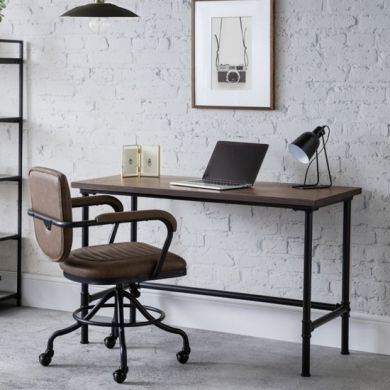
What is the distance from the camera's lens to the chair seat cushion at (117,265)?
152 inches

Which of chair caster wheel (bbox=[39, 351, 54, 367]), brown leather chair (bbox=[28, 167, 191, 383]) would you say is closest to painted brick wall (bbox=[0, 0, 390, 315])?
brown leather chair (bbox=[28, 167, 191, 383])

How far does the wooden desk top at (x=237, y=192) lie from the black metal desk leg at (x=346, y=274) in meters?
0.11

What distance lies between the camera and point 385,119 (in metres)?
4.31

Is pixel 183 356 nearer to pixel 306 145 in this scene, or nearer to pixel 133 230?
pixel 133 230

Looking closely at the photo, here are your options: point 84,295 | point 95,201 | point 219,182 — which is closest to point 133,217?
point 95,201

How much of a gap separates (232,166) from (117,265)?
2.87 ft

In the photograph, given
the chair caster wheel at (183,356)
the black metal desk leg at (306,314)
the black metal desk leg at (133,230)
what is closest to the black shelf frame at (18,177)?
the black metal desk leg at (133,230)

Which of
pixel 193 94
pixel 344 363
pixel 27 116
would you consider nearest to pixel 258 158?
pixel 193 94

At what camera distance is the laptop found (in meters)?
4.35

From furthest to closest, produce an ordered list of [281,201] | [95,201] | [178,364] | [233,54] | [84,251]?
1. [233,54]
2. [95,201]
3. [178,364]
4. [84,251]
5. [281,201]

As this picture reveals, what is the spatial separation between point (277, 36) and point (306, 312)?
1.38 m

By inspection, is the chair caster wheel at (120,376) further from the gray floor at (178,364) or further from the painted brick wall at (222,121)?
the painted brick wall at (222,121)

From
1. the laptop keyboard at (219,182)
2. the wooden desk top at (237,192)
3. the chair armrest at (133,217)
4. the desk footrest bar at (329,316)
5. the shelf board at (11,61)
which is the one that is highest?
the shelf board at (11,61)

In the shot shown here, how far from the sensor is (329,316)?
166 inches
